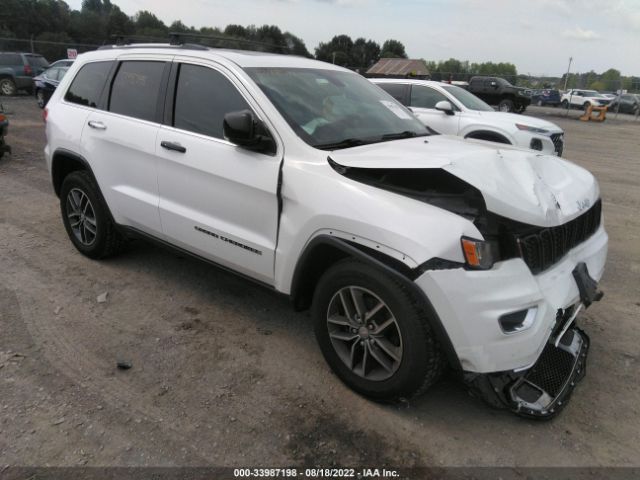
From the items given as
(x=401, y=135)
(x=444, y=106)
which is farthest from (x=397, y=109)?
(x=444, y=106)

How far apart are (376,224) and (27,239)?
14.1 feet

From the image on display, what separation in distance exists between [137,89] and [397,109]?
6.95 feet

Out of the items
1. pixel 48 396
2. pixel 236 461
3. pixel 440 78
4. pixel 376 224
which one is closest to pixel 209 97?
pixel 376 224

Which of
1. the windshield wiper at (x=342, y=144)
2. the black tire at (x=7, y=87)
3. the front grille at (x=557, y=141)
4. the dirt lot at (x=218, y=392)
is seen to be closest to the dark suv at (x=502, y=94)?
the front grille at (x=557, y=141)

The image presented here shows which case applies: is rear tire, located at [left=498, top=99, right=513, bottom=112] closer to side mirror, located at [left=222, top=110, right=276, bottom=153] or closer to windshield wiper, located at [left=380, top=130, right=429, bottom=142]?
windshield wiper, located at [left=380, top=130, right=429, bottom=142]

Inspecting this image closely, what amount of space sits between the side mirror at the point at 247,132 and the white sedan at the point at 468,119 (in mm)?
6003

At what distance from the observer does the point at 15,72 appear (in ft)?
68.3

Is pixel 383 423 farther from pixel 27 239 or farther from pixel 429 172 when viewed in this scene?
pixel 27 239

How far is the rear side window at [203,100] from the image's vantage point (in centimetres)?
334

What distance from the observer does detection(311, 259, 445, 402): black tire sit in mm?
2465

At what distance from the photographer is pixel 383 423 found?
2.70 m

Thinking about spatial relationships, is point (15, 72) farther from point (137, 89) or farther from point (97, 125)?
point (137, 89)

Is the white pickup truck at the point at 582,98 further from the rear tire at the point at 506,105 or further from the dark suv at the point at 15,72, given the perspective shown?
the dark suv at the point at 15,72

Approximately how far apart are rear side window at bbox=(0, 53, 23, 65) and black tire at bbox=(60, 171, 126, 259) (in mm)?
20451
